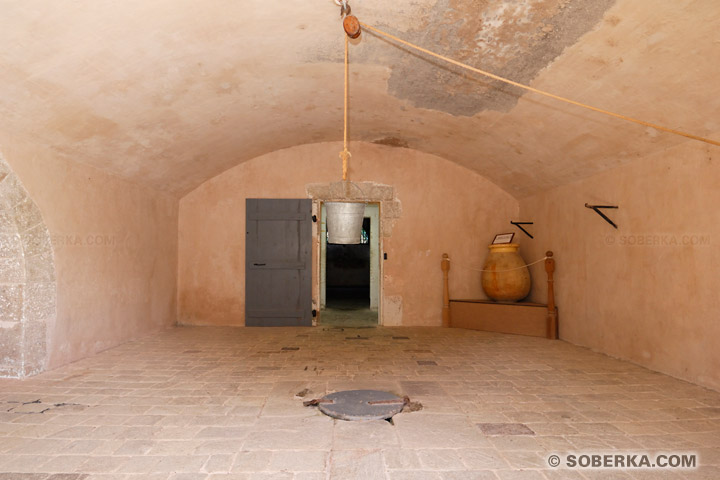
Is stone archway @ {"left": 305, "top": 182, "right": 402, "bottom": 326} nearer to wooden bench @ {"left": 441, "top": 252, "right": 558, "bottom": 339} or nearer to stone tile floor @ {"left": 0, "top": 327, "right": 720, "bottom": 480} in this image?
wooden bench @ {"left": 441, "top": 252, "right": 558, "bottom": 339}

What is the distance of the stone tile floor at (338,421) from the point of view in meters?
2.13

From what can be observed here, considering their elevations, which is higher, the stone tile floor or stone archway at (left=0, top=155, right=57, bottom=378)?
stone archway at (left=0, top=155, right=57, bottom=378)

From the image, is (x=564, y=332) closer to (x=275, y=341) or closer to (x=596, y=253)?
(x=596, y=253)

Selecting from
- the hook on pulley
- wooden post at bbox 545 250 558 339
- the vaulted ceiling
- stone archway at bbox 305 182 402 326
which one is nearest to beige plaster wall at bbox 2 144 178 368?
the vaulted ceiling

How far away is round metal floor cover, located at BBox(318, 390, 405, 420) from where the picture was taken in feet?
9.10

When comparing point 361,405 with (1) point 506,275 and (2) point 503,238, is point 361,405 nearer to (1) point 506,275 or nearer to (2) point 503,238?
(1) point 506,275

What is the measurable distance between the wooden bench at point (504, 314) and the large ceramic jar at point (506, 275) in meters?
0.14

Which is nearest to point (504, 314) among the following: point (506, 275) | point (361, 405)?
point (506, 275)

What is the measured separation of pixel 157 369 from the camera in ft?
13.2

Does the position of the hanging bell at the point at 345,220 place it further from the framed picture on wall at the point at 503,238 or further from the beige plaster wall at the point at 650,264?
the beige plaster wall at the point at 650,264

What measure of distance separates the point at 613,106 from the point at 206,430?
156 inches

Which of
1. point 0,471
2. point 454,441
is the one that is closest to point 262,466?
point 454,441

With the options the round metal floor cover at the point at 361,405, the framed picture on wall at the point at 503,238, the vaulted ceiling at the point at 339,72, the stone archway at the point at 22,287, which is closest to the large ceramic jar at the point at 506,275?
the framed picture on wall at the point at 503,238

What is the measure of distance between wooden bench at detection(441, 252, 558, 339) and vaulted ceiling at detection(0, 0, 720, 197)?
5.78 ft
